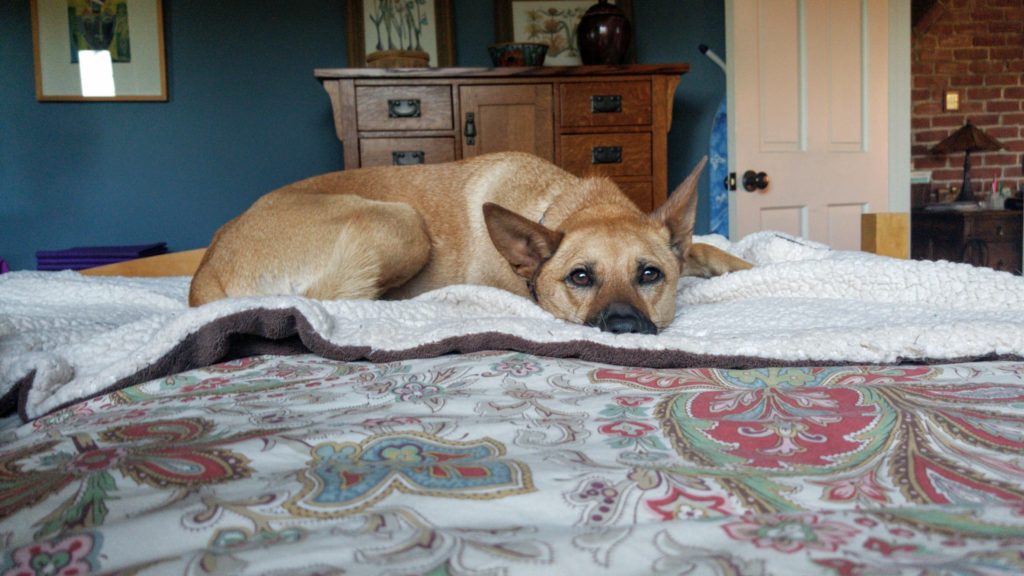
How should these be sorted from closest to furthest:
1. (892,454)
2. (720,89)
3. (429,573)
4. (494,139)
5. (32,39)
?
(429,573)
(892,454)
(494,139)
(32,39)
(720,89)

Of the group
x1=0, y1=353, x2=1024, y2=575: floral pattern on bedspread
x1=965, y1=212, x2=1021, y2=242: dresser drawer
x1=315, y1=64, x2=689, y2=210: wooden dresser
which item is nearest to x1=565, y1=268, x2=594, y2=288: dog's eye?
x1=0, y1=353, x2=1024, y2=575: floral pattern on bedspread

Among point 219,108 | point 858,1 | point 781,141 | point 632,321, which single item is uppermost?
point 858,1

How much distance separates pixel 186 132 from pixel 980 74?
6.56 meters

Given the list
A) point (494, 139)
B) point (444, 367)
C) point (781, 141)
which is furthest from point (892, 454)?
point (781, 141)

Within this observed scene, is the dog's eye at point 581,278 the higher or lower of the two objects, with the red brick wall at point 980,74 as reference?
lower

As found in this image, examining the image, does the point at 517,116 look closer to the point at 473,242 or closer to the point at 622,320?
the point at 473,242

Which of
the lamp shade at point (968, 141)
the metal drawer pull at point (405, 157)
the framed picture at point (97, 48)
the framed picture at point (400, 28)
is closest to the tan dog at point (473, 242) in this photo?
the metal drawer pull at point (405, 157)

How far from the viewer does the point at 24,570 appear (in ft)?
1.30

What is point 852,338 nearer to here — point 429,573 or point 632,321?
point 632,321

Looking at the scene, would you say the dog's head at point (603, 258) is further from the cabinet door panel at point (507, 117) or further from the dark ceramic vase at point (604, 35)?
the dark ceramic vase at point (604, 35)

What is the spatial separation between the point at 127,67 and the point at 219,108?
50 centimetres

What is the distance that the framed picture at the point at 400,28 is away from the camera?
12.3 feet

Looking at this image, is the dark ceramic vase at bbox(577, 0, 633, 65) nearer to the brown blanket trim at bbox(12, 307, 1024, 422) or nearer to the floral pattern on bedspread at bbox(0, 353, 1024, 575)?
the brown blanket trim at bbox(12, 307, 1024, 422)

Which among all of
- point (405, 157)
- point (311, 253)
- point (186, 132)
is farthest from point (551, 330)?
point (186, 132)
